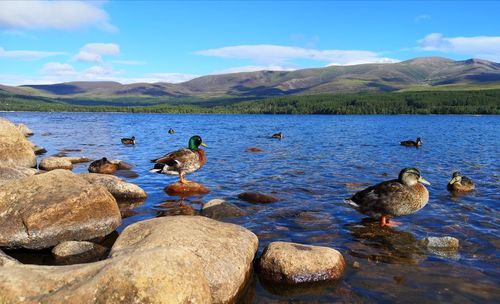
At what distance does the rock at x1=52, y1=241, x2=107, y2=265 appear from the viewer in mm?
9877

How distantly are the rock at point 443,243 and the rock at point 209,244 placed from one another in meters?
5.16

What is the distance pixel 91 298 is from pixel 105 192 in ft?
23.0

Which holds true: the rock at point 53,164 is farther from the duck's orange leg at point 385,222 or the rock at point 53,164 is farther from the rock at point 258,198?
the duck's orange leg at point 385,222

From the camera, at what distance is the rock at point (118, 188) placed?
52.4 ft

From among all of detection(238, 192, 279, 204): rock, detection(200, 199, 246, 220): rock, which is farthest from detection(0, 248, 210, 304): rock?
detection(238, 192, 279, 204): rock

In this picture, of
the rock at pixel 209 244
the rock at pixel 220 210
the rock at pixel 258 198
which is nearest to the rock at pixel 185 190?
the rock at pixel 258 198

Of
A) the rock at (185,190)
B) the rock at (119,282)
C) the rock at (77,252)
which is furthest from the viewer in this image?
the rock at (185,190)

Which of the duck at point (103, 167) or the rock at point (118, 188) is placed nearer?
the rock at point (118, 188)

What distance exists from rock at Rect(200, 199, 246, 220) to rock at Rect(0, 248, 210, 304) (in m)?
7.22

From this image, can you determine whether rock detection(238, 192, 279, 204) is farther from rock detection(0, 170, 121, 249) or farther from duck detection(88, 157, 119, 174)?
duck detection(88, 157, 119, 174)

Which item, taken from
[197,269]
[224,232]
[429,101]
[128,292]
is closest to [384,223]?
[224,232]

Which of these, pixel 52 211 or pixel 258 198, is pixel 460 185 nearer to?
pixel 258 198

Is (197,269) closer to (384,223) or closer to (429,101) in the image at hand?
(384,223)

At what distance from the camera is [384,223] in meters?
13.1
